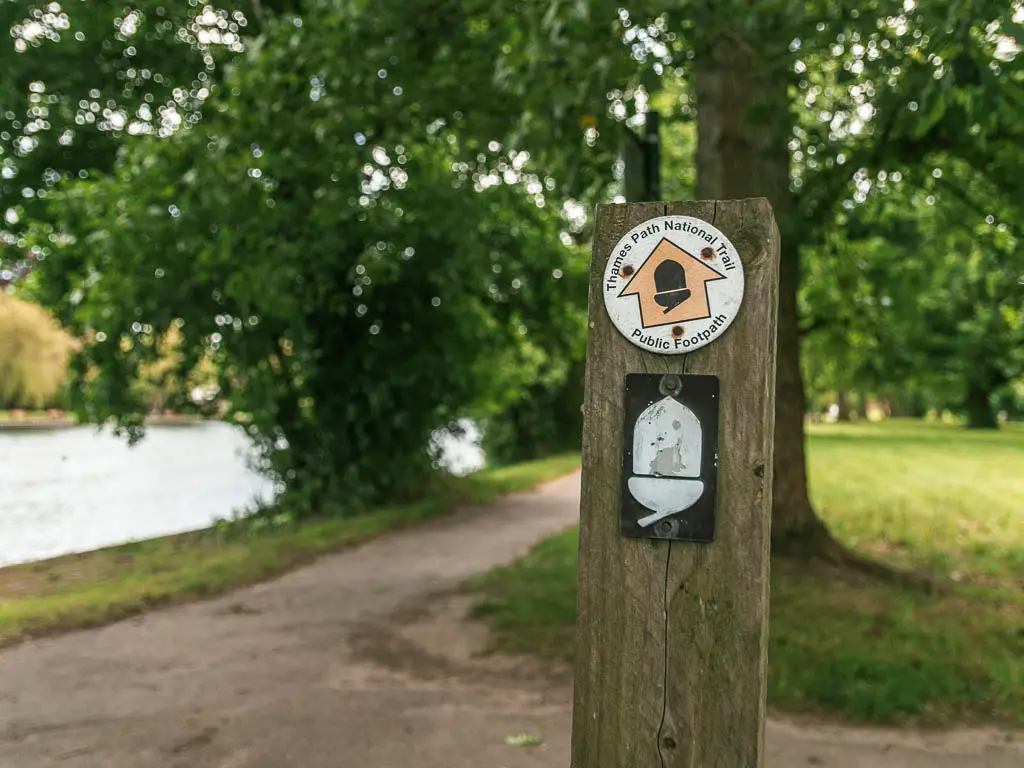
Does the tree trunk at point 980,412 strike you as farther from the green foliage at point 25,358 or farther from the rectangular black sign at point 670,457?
the rectangular black sign at point 670,457

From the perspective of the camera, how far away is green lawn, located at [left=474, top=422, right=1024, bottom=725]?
5273mm

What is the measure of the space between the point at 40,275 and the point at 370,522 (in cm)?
486

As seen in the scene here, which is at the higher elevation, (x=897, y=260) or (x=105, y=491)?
(x=897, y=260)

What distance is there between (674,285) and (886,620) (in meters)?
5.40

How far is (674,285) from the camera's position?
2.21 meters

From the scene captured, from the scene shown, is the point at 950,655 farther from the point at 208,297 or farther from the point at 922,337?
the point at 922,337

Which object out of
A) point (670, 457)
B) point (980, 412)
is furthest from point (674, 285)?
point (980, 412)

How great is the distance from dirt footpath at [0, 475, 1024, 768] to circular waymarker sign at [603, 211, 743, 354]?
2.85 m

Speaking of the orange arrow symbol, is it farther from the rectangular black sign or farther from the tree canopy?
the tree canopy

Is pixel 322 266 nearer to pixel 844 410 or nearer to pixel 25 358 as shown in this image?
pixel 25 358

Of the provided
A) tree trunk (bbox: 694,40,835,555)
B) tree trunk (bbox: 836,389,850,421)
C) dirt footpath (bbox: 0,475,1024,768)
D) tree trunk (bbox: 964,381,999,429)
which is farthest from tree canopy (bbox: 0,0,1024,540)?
tree trunk (bbox: 836,389,850,421)

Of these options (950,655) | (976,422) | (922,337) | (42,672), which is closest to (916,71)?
(950,655)

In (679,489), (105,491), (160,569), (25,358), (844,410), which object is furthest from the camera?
(844,410)

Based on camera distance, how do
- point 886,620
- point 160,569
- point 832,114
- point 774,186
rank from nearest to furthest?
point 886,620 → point 774,186 → point 832,114 → point 160,569
